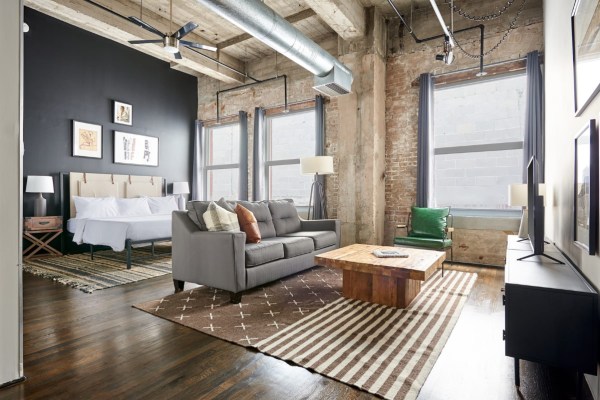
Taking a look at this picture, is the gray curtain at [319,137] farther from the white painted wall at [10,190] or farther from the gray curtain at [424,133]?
the white painted wall at [10,190]

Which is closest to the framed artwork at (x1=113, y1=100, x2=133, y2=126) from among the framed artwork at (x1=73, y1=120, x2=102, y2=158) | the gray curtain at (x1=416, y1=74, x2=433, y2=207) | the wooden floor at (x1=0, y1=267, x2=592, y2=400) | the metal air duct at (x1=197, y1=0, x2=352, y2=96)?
the framed artwork at (x1=73, y1=120, x2=102, y2=158)

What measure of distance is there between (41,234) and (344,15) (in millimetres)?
5930

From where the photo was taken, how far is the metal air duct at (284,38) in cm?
350

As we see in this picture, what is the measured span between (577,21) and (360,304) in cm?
263

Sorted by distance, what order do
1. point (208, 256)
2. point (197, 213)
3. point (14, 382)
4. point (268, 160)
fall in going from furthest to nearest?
point (268, 160), point (197, 213), point (208, 256), point (14, 382)

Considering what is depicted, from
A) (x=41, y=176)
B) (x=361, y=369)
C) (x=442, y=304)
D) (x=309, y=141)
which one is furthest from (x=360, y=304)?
(x=41, y=176)

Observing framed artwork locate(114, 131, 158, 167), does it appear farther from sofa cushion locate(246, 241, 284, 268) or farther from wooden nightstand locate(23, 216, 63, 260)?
sofa cushion locate(246, 241, 284, 268)

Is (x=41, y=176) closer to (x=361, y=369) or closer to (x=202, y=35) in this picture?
(x=202, y=35)

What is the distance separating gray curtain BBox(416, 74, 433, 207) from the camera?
17.4 feet

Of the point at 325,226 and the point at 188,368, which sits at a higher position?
the point at 325,226

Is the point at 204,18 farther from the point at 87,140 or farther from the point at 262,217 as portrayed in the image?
the point at 262,217

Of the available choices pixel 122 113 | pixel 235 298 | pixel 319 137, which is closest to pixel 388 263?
pixel 235 298

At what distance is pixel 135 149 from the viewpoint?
7.09 meters

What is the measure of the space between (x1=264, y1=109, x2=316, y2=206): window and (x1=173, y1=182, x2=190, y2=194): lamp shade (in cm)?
189
